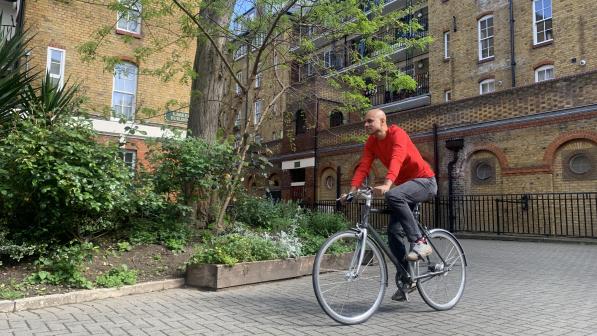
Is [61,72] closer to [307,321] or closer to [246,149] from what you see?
[246,149]

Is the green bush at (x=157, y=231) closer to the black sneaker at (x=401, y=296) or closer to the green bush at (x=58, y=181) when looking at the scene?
the green bush at (x=58, y=181)

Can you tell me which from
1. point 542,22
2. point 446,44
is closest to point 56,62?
point 446,44

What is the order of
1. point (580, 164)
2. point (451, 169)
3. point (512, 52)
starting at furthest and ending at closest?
point (512, 52), point (451, 169), point (580, 164)

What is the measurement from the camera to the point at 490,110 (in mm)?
17484

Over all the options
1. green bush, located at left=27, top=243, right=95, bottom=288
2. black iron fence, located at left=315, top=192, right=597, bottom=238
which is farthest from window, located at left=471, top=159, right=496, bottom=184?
green bush, located at left=27, top=243, right=95, bottom=288

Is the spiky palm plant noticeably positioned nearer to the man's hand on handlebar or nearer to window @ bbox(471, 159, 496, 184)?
the man's hand on handlebar

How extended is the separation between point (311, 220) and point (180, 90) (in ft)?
40.3

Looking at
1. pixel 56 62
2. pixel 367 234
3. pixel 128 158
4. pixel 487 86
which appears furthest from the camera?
pixel 487 86

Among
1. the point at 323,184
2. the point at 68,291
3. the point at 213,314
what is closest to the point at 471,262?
the point at 213,314

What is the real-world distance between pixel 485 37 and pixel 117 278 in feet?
74.8

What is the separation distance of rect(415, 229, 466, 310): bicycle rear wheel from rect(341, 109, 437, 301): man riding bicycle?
0.26 metres

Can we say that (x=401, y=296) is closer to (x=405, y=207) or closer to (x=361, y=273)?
(x=361, y=273)

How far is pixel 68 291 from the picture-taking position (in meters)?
5.18

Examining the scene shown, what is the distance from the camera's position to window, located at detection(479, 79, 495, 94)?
23125 mm
